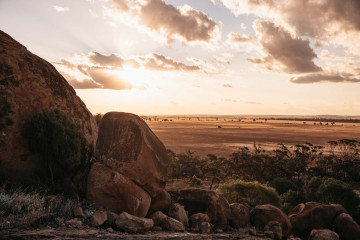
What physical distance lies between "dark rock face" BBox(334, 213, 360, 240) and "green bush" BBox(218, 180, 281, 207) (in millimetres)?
5567

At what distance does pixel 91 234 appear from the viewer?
6293 millimetres

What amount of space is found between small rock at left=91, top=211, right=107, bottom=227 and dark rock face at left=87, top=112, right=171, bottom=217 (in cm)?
91

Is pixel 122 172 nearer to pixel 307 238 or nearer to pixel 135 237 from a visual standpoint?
pixel 135 237

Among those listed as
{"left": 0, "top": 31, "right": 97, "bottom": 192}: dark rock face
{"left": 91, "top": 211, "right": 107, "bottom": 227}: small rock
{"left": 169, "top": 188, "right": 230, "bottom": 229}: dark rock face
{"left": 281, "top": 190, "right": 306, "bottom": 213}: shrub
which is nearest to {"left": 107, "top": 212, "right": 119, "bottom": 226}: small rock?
{"left": 91, "top": 211, "right": 107, "bottom": 227}: small rock

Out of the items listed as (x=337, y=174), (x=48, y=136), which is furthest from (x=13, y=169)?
(x=337, y=174)

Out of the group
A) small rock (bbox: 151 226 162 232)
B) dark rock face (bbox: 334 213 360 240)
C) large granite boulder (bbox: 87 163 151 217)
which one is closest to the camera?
small rock (bbox: 151 226 162 232)

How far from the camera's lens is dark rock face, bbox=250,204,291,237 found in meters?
11.1

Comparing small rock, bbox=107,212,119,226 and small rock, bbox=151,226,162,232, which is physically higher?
small rock, bbox=107,212,119,226

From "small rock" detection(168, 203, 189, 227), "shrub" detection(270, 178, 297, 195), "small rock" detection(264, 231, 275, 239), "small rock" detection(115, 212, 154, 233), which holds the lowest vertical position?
"shrub" detection(270, 178, 297, 195)

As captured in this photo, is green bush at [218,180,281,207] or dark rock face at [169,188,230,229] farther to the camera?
green bush at [218,180,281,207]

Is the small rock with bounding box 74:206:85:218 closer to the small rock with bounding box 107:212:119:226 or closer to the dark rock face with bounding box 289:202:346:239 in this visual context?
the small rock with bounding box 107:212:119:226

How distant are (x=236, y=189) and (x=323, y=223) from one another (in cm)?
622

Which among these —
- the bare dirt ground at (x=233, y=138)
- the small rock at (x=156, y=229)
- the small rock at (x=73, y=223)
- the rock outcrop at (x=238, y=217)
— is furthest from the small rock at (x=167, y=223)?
the bare dirt ground at (x=233, y=138)

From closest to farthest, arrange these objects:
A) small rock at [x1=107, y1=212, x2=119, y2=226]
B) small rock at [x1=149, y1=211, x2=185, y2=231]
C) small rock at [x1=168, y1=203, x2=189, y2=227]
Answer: small rock at [x1=107, y1=212, x2=119, y2=226]
small rock at [x1=149, y1=211, x2=185, y2=231]
small rock at [x1=168, y1=203, x2=189, y2=227]
